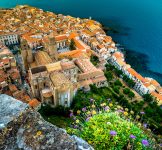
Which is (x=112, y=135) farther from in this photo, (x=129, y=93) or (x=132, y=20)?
(x=132, y=20)

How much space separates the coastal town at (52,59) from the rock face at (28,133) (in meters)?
18.3

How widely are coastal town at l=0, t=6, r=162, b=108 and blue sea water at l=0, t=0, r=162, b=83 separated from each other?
5875 mm

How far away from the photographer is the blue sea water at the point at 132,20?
45.2 m

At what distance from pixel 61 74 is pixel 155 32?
38520mm

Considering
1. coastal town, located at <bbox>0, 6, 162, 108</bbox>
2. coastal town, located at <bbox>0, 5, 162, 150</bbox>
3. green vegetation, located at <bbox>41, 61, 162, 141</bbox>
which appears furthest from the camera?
coastal town, located at <bbox>0, 6, 162, 108</bbox>

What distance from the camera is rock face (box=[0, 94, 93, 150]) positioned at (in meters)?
4.04

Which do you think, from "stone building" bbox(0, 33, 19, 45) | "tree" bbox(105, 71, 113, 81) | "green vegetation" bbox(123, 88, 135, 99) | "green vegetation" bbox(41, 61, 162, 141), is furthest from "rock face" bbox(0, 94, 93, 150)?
"stone building" bbox(0, 33, 19, 45)

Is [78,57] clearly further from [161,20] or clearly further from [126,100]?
[161,20]

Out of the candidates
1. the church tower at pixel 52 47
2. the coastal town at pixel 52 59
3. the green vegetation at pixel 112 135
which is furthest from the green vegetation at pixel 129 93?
the green vegetation at pixel 112 135

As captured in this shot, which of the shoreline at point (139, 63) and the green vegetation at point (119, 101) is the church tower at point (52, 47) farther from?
the shoreline at point (139, 63)

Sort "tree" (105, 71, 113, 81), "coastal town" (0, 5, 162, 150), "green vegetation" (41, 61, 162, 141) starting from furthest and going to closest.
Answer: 1. "tree" (105, 71, 113, 81)
2. "green vegetation" (41, 61, 162, 141)
3. "coastal town" (0, 5, 162, 150)

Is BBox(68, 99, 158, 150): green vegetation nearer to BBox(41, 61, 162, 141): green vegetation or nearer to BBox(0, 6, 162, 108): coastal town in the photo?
BBox(41, 61, 162, 141): green vegetation

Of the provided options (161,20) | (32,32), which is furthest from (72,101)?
(161,20)

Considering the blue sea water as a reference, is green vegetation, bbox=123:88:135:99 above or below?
below
